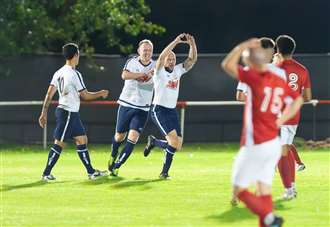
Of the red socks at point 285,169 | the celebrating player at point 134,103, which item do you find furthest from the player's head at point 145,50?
Result: the red socks at point 285,169

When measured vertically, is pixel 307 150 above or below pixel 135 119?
below

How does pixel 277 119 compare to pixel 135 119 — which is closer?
pixel 277 119

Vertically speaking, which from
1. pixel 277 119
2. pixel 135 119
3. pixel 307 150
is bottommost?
pixel 307 150

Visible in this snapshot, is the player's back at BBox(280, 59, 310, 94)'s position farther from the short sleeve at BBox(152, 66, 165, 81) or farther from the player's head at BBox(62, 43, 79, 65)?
the player's head at BBox(62, 43, 79, 65)

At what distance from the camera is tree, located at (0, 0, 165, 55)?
78.0 ft

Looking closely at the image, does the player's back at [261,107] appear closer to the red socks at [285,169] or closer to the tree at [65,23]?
the red socks at [285,169]

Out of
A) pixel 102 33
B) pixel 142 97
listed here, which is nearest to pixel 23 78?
pixel 102 33

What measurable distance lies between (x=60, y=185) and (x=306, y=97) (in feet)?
13.1

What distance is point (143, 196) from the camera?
1453cm

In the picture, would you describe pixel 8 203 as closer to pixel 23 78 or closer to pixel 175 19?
pixel 23 78

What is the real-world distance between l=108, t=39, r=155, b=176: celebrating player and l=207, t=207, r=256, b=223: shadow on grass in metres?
3.90

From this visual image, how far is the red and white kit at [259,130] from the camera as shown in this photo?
10359mm

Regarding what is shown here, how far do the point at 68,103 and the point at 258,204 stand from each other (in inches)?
256

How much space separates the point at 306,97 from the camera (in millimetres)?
13969
